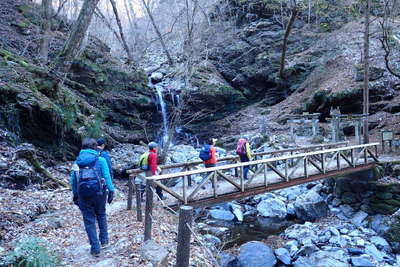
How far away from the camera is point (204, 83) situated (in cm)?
2459

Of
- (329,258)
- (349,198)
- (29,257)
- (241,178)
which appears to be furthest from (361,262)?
(29,257)

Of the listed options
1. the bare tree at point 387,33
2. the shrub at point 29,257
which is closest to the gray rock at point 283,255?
the shrub at point 29,257

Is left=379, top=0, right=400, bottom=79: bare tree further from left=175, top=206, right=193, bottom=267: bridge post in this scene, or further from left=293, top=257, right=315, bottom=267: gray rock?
left=175, top=206, right=193, bottom=267: bridge post

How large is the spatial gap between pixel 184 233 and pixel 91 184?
5.35ft

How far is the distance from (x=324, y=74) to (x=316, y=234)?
16.0 meters

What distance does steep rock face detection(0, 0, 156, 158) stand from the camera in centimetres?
1055

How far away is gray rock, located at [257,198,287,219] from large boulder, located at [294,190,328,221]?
56 cm

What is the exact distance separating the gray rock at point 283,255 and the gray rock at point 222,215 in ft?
9.81

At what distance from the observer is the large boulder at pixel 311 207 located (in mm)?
11664

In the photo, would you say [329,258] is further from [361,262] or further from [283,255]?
[283,255]

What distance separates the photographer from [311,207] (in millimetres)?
11828

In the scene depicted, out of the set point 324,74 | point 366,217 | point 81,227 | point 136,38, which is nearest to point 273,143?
point 366,217

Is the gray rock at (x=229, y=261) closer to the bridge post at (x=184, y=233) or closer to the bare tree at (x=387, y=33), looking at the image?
the bridge post at (x=184, y=233)

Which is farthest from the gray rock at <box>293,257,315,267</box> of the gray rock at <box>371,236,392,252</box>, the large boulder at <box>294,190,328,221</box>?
the large boulder at <box>294,190,328,221</box>
